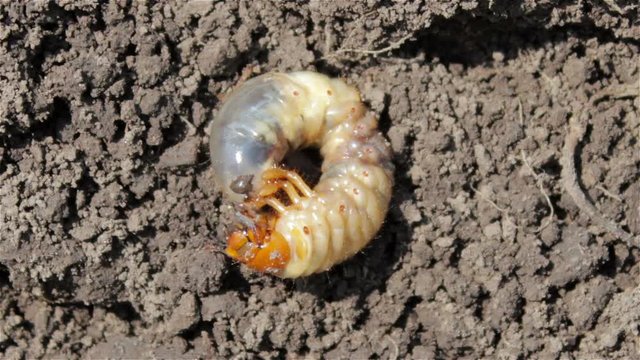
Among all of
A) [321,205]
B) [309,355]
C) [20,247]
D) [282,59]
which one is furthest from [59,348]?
[282,59]

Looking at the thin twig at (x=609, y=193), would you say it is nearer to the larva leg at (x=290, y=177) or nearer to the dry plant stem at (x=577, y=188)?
the dry plant stem at (x=577, y=188)

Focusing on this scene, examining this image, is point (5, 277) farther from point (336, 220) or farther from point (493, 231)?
point (493, 231)

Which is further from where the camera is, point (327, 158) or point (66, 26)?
point (327, 158)

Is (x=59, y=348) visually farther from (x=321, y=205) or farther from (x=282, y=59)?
(x=282, y=59)

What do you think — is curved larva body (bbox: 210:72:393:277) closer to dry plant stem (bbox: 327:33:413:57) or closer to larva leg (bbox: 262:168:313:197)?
larva leg (bbox: 262:168:313:197)

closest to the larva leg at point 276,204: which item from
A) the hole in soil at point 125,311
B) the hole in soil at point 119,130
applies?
the hole in soil at point 119,130

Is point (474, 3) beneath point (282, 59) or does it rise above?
above

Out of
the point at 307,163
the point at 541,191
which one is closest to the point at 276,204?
the point at 307,163
